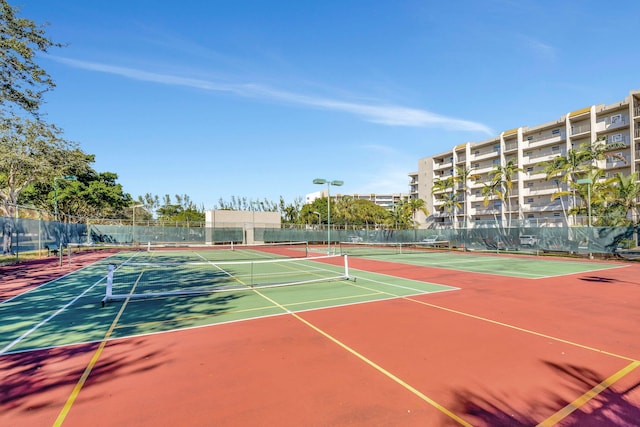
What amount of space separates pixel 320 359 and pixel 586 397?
13.6 ft

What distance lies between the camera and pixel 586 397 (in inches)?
195

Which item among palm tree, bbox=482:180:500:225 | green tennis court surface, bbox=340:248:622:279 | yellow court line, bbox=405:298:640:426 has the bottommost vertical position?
green tennis court surface, bbox=340:248:622:279

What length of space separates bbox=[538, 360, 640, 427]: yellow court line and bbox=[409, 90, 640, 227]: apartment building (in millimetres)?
43797

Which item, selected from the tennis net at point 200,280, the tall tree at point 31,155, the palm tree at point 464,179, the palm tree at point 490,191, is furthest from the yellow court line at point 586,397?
the palm tree at point 464,179

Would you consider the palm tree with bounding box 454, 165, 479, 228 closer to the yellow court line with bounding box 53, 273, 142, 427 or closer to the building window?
the building window

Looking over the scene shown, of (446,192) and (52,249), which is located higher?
(446,192)

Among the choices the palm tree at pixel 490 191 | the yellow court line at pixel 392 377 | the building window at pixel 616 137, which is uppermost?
the building window at pixel 616 137

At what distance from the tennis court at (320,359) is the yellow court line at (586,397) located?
0.09 ft

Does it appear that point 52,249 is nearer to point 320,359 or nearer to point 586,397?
point 320,359

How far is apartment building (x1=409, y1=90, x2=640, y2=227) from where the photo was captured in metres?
47.0

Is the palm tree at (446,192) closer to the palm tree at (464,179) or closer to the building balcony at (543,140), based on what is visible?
the palm tree at (464,179)

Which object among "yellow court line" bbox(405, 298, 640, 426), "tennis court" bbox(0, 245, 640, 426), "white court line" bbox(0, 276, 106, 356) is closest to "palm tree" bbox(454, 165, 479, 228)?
"tennis court" bbox(0, 245, 640, 426)

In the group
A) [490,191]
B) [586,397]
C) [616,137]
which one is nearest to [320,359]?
[586,397]

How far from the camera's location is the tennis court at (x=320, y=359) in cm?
459
